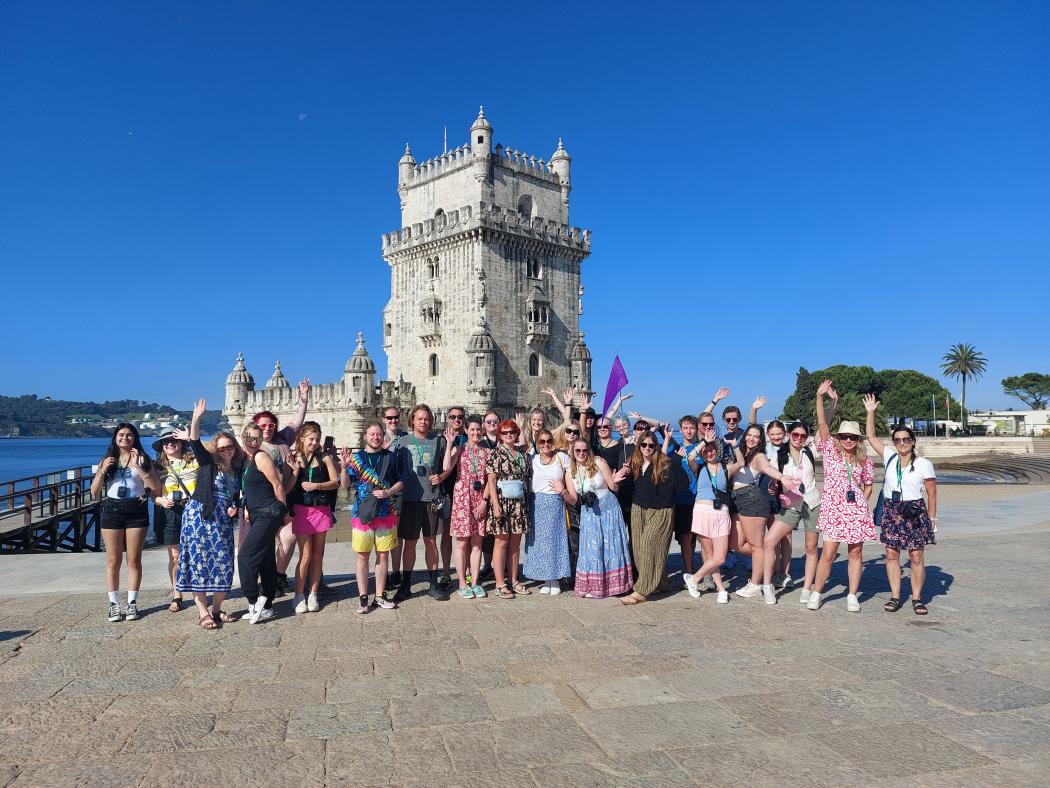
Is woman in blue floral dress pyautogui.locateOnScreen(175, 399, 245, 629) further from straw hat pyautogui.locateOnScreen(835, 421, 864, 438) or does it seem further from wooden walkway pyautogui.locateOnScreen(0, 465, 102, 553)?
wooden walkway pyautogui.locateOnScreen(0, 465, 102, 553)

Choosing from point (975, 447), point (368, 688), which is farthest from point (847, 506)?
point (975, 447)

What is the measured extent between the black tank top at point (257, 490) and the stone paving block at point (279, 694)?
83.0 inches

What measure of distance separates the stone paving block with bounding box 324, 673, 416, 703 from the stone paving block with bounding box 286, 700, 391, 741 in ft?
0.34

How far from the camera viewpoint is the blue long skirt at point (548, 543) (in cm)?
800

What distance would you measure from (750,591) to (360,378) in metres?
25.5

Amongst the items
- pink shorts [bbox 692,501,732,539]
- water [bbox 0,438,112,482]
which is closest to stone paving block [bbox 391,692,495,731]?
pink shorts [bbox 692,501,732,539]

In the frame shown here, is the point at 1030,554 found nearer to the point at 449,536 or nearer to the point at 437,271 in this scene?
the point at 449,536

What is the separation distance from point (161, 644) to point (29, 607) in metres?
2.42

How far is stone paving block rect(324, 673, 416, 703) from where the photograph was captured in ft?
16.4

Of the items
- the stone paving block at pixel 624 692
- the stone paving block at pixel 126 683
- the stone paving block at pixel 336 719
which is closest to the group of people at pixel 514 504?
the stone paving block at pixel 126 683

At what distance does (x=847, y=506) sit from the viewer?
7.25 m

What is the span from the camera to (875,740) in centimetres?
427

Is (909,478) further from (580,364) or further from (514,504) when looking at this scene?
(580,364)

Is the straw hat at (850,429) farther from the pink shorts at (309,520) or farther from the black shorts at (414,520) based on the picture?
the pink shorts at (309,520)
